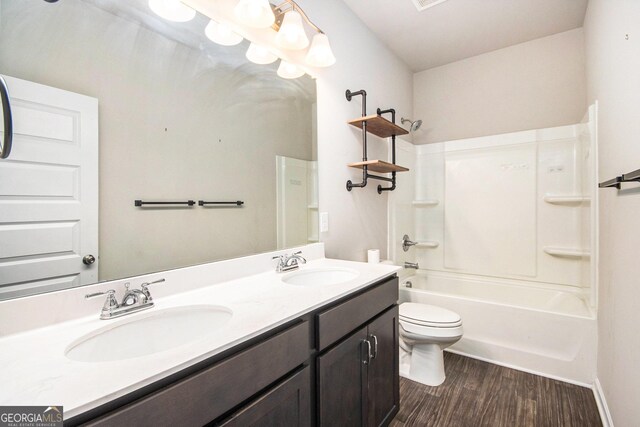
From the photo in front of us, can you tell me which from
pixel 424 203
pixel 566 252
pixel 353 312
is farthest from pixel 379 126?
pixel 566 252

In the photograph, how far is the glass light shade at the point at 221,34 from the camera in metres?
1.26

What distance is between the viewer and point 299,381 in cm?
90

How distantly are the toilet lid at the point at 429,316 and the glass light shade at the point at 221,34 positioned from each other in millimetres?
1934

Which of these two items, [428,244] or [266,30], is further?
[428,244]

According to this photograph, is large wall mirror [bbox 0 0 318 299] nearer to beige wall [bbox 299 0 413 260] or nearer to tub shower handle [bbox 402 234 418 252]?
beige wall [bbox 299 0 413 260]

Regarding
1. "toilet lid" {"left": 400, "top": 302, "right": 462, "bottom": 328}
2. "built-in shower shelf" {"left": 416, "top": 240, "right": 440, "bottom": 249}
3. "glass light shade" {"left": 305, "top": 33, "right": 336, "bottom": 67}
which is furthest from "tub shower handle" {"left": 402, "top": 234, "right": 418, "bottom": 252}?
"glass light shade" {"left": 305, "top": 33, "right": 336, "bottom": 67}

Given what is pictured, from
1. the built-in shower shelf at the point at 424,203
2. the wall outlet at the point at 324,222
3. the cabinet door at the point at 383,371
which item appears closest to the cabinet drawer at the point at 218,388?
the cabinet door at the point at 383,371

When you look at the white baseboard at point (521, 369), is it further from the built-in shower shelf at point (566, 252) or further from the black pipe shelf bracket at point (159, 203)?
the black pipe shelf bracket at point (159, 203)

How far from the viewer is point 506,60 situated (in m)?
2.73

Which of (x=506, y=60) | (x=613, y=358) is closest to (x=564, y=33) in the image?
(x=506, y=60)

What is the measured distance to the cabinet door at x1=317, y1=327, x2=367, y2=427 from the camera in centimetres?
101

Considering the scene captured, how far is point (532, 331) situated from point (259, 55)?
2.52 m

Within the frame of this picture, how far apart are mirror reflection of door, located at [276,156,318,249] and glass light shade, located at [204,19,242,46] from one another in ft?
1.95

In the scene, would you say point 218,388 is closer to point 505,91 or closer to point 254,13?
point 254,13
